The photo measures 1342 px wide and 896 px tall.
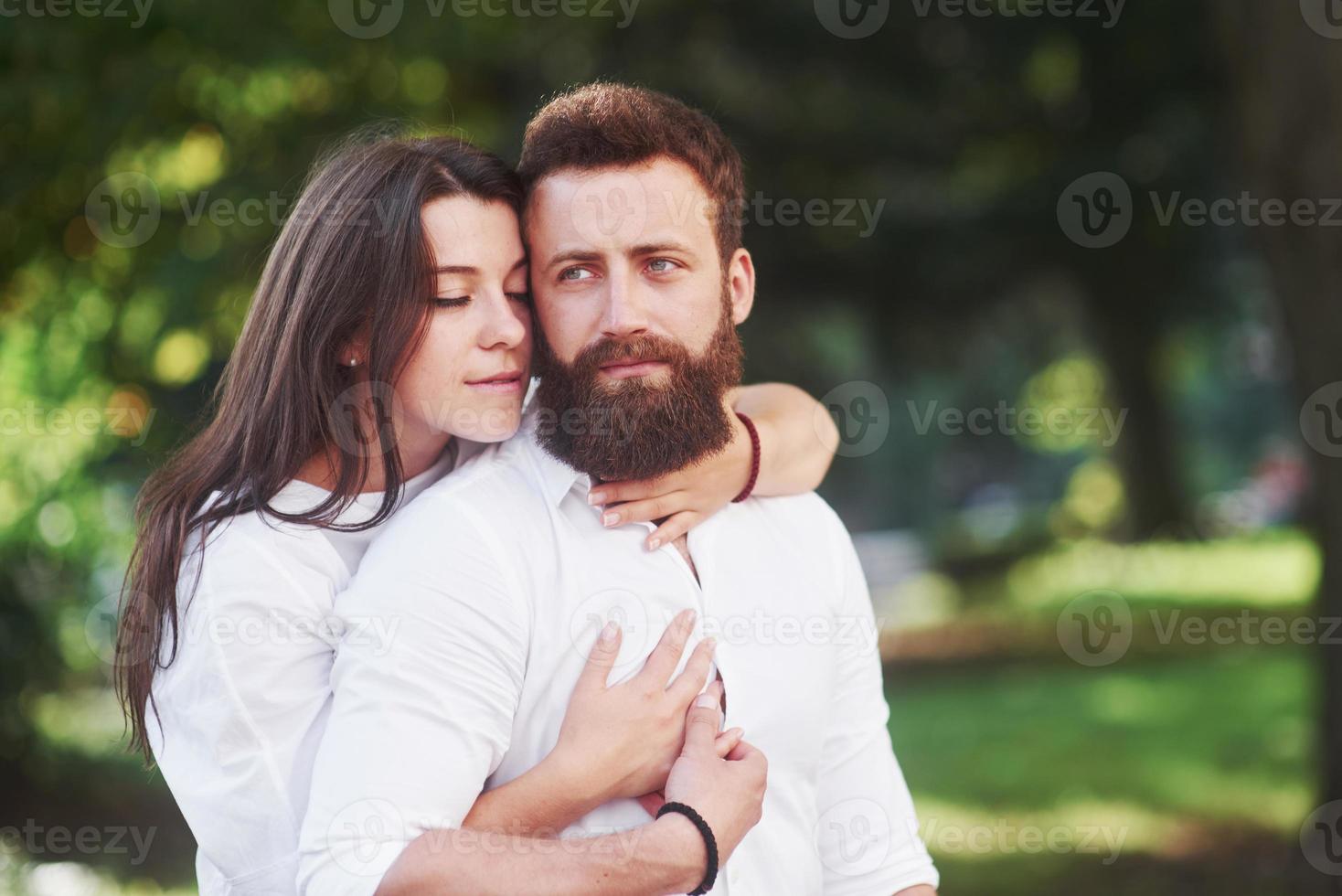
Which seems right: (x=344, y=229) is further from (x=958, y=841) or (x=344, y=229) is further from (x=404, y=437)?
(x=958, y=841)

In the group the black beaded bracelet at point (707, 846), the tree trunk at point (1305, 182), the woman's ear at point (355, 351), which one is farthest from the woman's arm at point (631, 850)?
the tree trunk at point (1305, 182)

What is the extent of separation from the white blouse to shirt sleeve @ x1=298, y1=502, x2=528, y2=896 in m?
0.14

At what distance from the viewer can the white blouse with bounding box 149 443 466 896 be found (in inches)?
104

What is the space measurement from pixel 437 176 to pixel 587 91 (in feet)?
1.34

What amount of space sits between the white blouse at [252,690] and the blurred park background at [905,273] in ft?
6.42

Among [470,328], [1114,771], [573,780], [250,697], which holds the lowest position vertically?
[1114,771]

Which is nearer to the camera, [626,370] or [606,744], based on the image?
[606,744]

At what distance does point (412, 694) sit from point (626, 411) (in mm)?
775

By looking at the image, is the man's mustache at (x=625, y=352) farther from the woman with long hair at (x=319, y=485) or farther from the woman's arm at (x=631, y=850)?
the woman's arm at (x=631, y=850)

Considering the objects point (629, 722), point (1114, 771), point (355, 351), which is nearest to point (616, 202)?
point (355, 351)

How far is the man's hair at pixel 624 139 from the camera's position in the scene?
2855 millimetres

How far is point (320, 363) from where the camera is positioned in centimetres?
Answer: 292

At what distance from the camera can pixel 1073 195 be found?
509 inches

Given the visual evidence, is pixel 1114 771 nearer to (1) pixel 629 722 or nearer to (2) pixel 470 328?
(1) pixel 629 722
